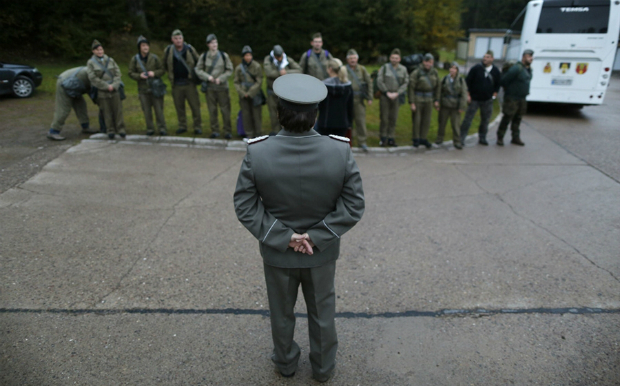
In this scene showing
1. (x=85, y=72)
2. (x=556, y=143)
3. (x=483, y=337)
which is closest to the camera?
(x=483, y=337)

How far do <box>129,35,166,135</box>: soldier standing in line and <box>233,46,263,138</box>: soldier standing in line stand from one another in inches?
67.0

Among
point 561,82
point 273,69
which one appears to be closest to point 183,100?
point 273,69

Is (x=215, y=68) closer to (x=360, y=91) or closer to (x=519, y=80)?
(x=360, y=91)

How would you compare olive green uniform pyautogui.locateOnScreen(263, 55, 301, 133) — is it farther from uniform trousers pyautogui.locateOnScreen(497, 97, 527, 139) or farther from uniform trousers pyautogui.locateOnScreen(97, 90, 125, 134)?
uniform trousers pyautogui.locateOnScreen(497, 97, 527, 139)

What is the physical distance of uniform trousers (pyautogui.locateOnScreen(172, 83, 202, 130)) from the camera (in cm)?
990

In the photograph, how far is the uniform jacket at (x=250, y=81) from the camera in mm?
9477

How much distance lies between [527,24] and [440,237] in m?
11.5

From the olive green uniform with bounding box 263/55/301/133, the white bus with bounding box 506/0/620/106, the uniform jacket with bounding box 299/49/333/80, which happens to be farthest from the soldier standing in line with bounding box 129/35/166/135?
the white bus with bounding box 506/0/620/106

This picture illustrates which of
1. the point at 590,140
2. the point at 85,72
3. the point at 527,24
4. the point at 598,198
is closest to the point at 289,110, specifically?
the point at 598,198

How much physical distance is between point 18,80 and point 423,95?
1137cm

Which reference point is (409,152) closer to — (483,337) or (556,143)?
(556,143)

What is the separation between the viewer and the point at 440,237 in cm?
566

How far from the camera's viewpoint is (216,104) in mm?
9891

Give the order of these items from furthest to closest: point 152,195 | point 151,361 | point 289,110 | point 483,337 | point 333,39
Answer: point 333,39, point 152,195, point 483,337, point 151,361, point 289,110
